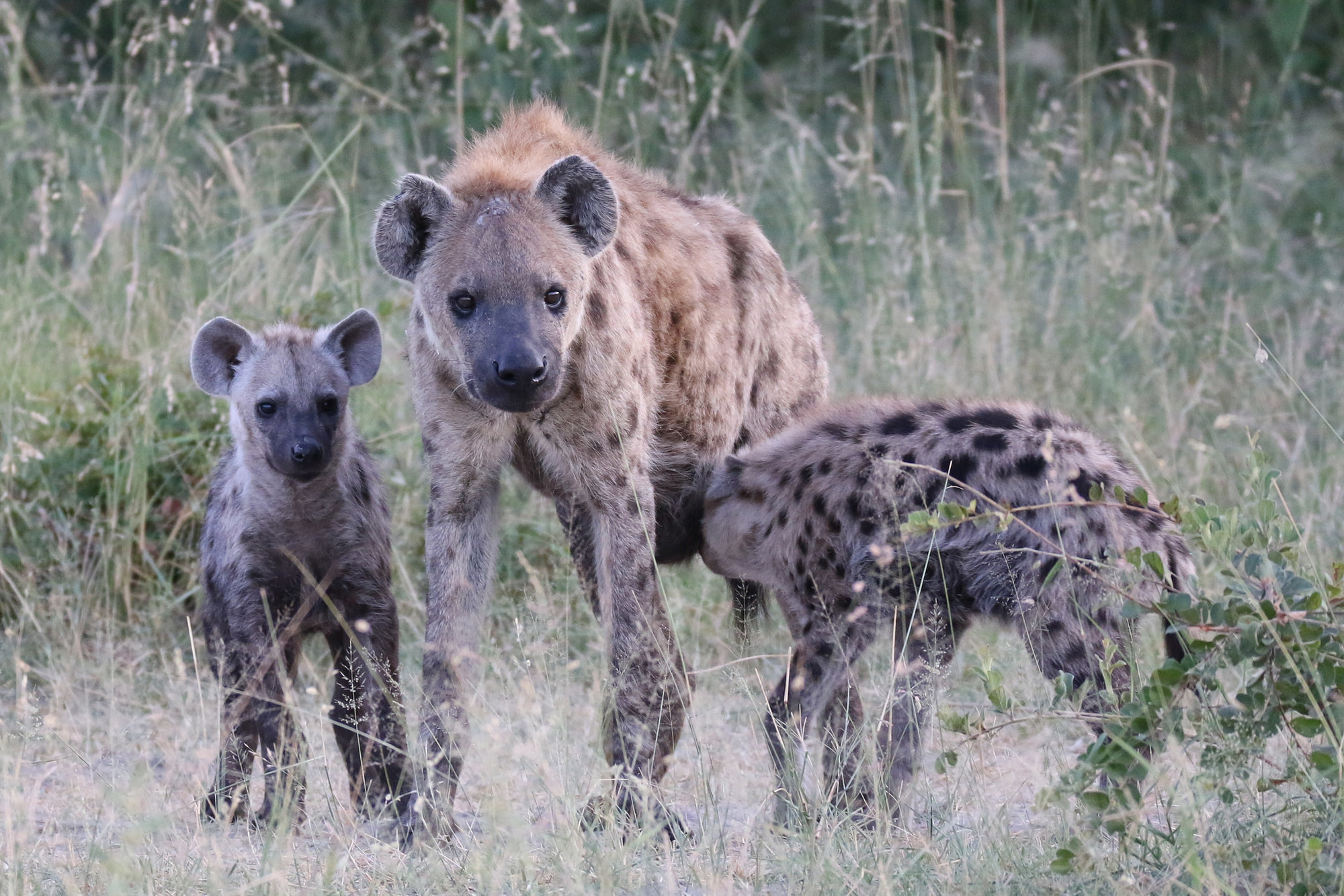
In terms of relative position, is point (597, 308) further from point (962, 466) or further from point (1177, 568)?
point (1177, 568)

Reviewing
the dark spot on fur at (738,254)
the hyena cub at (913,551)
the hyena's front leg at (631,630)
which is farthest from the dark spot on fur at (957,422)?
the dark spot on fur at (738,254)

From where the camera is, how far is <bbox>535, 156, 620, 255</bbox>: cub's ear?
12.3 ft

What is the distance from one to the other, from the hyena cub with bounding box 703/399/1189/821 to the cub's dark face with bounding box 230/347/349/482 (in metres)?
0.97

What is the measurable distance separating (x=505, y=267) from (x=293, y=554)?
0.97 meters

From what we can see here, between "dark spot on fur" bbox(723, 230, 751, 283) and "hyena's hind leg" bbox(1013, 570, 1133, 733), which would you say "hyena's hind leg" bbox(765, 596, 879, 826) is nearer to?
"hyena's hind leg" bbox(1013, 570, 1133, 733)

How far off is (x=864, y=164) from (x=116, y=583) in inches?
124

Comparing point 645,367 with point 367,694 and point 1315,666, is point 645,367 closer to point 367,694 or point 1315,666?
point 367,694

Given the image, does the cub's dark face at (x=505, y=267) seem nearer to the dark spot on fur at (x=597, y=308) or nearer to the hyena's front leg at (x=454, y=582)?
the dark spot on fur at (x=597, y=308)

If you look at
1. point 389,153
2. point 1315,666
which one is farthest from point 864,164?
point 1315,666

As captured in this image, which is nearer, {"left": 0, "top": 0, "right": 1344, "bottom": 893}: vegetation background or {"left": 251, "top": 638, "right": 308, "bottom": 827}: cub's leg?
{"left": 0, "top": 0, "right": 1344, "bottom": 893}: vegetation background

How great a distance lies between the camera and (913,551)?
3.61m

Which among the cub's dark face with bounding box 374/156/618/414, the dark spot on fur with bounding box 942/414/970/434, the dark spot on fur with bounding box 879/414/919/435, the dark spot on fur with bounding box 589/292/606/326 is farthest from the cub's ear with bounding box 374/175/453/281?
the dark spot on fur with bounding box 942/414/970/434

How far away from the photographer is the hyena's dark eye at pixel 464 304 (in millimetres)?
3615

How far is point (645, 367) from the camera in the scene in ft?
12.9
